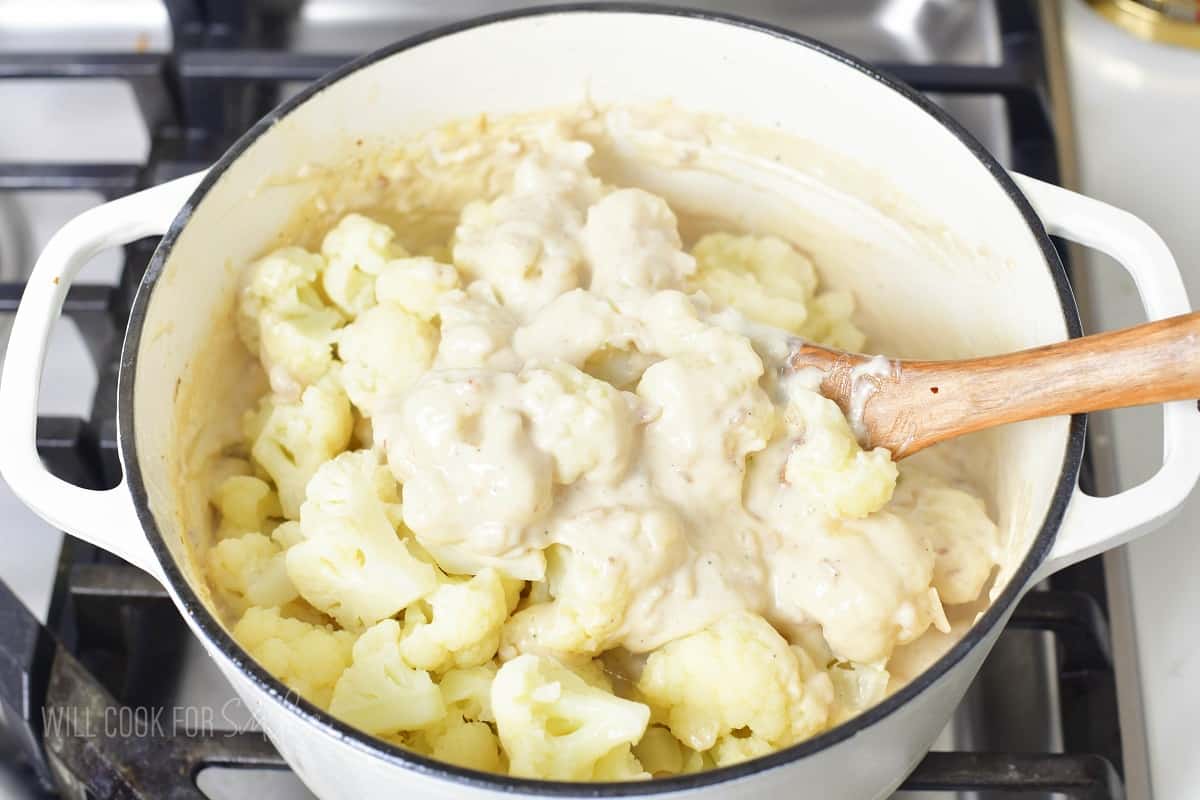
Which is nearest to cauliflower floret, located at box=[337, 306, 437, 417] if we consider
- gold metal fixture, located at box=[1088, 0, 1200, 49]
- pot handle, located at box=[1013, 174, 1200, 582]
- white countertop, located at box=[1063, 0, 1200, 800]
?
pot handle, located at box=[1013, 174, 1200, 582]

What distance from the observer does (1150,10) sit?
4.58ft

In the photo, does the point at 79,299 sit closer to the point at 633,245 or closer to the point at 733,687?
the point at 633,245

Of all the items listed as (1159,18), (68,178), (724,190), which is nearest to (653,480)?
(724,190)

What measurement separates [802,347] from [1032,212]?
206 mm

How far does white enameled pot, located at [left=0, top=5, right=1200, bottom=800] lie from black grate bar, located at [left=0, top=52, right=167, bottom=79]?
0.87ft

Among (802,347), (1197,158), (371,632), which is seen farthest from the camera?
(1197,158)

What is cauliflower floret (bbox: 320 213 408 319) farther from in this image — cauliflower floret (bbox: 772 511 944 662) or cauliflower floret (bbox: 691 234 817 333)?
cauliflower floret (bbox: 772 511 944 662)

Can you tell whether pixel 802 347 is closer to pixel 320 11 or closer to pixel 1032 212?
pixel 1032 212

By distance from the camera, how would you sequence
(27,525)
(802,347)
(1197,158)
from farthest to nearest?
(1197,158), (27,525), (802,347)

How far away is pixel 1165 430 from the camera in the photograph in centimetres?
88

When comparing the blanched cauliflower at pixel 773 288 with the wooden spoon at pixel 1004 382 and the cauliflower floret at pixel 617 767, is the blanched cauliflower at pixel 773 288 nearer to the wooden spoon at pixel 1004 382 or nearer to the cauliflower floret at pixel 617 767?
the wooden spoon at pixel 1004 382

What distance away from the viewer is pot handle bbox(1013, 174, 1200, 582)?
0.83 metres

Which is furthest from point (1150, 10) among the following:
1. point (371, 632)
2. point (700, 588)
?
point (371, 632)

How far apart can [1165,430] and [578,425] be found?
1.34 ft
